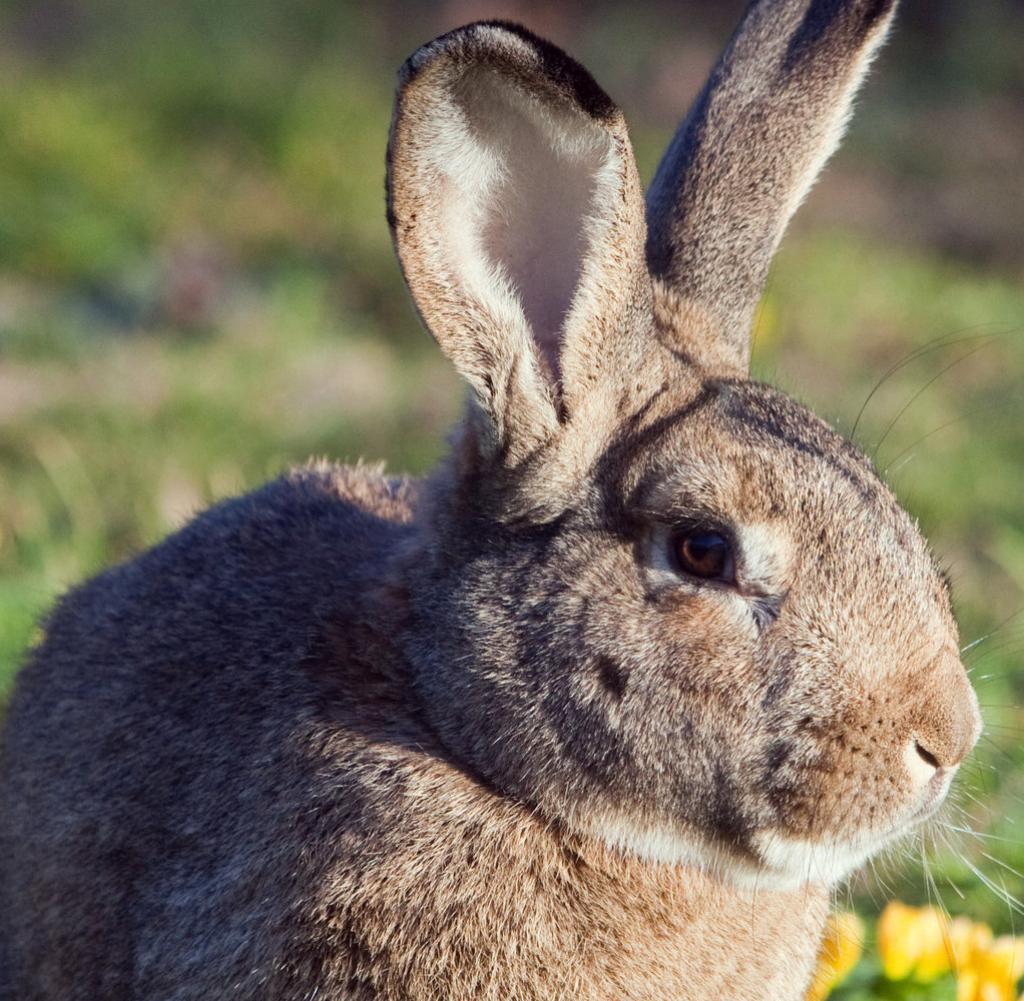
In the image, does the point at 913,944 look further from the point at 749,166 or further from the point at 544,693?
the point at 749,166

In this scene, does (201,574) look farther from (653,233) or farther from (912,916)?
(912,916)

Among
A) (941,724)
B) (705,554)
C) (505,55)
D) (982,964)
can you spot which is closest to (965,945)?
(982,964)

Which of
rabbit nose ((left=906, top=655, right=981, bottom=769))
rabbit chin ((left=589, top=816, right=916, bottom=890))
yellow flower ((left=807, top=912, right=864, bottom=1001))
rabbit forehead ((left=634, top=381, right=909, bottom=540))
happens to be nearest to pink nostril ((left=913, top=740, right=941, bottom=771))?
rabbit nose ((left=906, top=655, right=981, bottom=769))

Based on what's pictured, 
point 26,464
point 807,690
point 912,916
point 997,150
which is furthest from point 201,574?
point 997,150

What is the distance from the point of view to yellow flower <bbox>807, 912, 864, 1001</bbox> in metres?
3.37

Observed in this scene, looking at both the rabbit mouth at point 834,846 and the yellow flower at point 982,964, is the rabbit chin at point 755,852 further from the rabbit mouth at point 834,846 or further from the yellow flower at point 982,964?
the yellow flower at point 982,964

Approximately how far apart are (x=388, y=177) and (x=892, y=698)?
122 centimetres

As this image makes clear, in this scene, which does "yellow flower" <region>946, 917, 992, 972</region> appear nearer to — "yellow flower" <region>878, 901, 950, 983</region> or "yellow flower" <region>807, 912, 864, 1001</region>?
"yellow flower" <region>878, 901, 950, 983</region>

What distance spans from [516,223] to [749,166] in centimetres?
72

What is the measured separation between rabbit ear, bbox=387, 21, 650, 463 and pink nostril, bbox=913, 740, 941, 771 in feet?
2.73

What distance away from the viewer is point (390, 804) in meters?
3.03

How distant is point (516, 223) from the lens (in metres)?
3.04

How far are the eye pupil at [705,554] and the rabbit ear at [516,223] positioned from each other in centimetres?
32

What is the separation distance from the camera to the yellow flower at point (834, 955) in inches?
133
